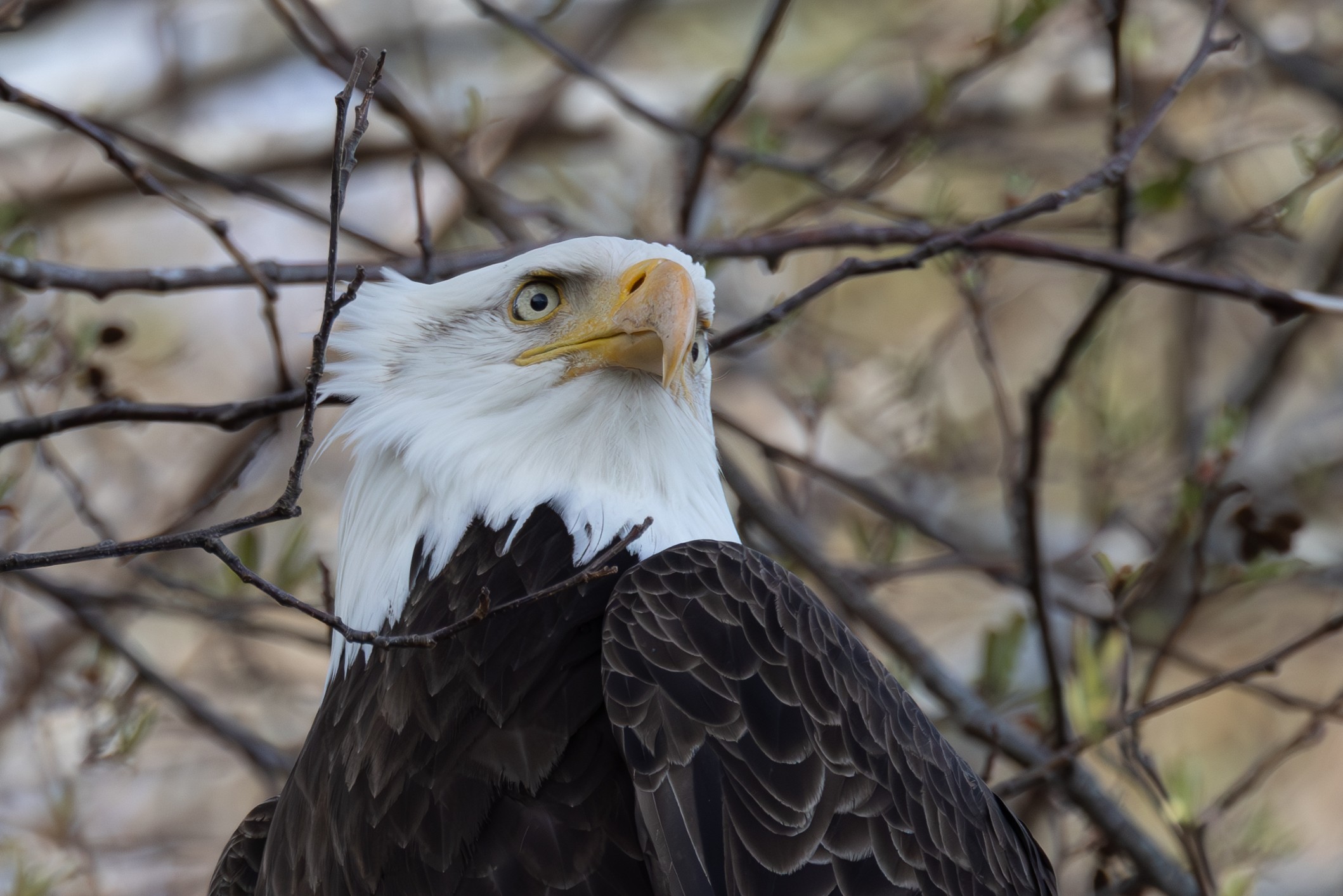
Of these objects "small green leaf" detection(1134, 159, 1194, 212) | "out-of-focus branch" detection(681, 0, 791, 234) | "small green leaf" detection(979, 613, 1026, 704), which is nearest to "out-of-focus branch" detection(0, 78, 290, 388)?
"out-of-focus branch" detection(681, 0, 791, 234)

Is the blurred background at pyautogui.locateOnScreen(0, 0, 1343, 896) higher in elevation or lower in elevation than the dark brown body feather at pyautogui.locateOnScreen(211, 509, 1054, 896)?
higher

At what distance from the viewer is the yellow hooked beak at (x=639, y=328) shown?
7.93 ft

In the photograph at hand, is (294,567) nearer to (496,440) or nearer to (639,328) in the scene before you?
(496,440)

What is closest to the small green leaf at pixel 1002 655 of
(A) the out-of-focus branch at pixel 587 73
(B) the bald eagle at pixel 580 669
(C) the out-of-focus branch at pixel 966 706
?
(C) the out-of-focus branch at pixel 966 706

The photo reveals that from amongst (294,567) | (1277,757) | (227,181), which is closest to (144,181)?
(227,181)

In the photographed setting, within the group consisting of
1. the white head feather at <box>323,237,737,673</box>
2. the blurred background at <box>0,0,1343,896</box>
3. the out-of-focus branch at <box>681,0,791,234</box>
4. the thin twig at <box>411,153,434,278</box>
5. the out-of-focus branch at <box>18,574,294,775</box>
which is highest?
the blurred background at <box>0,0,1343,896</box>

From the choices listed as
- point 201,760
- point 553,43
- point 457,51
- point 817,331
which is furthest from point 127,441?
point 553,43

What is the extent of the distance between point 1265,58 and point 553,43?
14.4ft

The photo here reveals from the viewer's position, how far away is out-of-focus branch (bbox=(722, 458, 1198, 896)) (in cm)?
297

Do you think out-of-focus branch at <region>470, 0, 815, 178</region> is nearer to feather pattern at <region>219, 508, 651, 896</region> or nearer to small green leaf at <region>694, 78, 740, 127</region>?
small green leaf at <region>694, 78, 740, 127</region>

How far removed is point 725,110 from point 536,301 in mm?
817

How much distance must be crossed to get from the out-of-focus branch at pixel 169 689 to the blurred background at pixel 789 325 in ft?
1.88

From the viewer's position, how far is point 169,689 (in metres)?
3.62

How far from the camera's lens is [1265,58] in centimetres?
654
